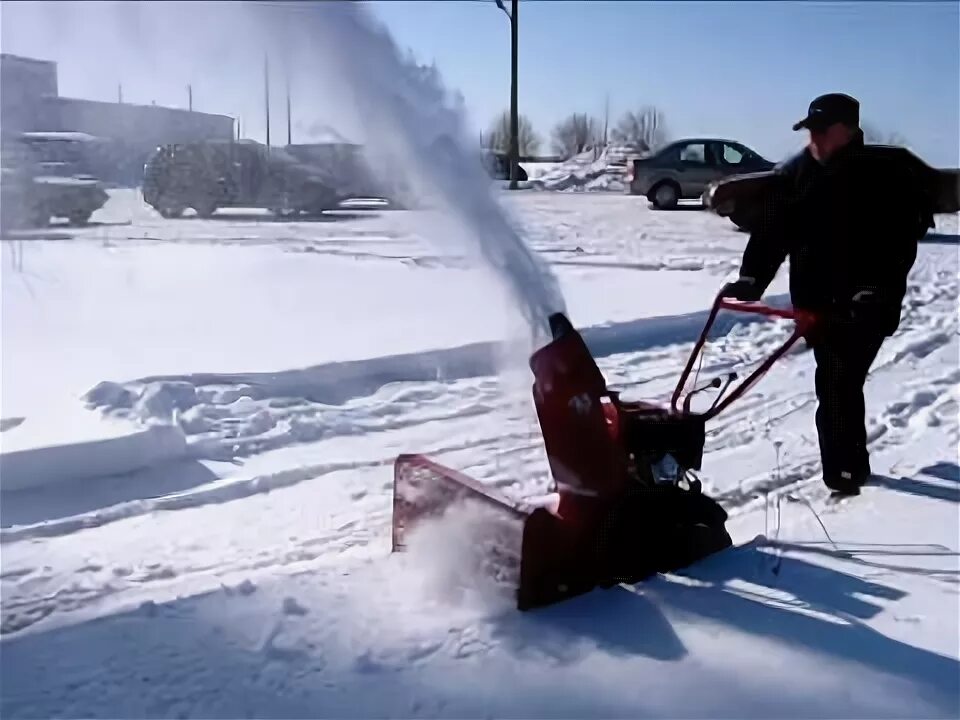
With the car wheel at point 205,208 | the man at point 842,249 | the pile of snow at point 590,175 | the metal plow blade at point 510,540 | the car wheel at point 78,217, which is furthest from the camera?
the pile of snow at point 590,175

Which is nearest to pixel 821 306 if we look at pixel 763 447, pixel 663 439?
pixel 763 447

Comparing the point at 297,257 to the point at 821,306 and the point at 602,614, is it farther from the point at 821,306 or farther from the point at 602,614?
the point at 602,614

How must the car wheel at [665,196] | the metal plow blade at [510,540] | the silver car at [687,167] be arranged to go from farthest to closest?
the car wheel at [665,196] → the silver car at [687,167] → the metal plow blade at [510,540]

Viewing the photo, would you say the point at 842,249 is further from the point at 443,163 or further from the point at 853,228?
the point at 443,163

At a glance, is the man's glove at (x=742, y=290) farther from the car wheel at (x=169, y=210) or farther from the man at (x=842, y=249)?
the car wheel at (x=169, y=210)

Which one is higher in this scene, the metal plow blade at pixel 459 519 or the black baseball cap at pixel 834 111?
the black baseball cap at pixel 834 111

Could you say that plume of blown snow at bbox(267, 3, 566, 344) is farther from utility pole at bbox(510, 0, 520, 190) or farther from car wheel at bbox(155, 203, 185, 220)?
car wheel at bbox(155, 203, 185, 220)

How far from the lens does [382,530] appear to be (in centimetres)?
391

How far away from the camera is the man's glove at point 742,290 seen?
4.21 m

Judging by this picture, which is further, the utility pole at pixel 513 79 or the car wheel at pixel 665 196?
the car wheel at pixel 665 196

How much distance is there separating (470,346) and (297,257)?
6.13 metres

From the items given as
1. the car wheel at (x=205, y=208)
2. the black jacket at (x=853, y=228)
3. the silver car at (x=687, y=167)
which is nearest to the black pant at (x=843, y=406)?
the black jacket at (x=853, y=228)

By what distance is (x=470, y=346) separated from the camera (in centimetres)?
679

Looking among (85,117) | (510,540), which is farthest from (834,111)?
(85,117)
